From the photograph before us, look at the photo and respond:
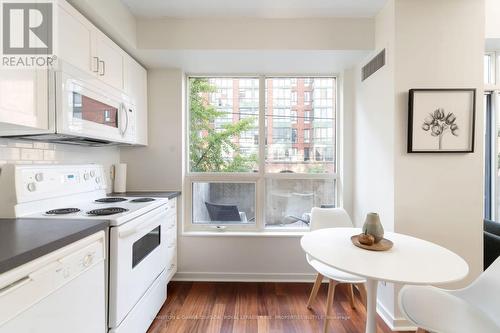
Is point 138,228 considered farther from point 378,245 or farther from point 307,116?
point 307,116

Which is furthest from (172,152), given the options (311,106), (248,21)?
(311,106)

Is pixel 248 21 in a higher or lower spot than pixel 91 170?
higher

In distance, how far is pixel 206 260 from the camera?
2.43 meters

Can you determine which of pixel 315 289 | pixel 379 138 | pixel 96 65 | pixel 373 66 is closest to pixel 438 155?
pixel 379 138

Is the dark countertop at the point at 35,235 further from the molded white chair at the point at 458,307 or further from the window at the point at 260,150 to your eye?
the molded white chair at the point at 458,307

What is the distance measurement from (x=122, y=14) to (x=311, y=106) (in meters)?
1.94

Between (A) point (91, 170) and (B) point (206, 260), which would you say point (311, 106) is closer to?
(B) point (206, 260)

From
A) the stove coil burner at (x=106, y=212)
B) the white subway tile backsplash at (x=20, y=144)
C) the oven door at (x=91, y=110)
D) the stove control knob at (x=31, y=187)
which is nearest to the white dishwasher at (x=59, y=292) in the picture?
the stove coil burner at (x=106, y=212)

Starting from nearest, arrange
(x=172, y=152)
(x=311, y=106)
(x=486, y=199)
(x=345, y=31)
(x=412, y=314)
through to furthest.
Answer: (x=412, y=314)
(x=345, y=31)
(x=486, y=199)
(x=172, y=152)
(x=311, y=106)

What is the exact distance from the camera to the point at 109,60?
5.84 ft

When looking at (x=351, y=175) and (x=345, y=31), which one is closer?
(x=345, y=31)

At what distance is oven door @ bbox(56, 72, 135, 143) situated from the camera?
133cm

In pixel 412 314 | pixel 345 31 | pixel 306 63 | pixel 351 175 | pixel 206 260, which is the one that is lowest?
pixel 206 260

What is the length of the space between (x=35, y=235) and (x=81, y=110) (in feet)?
2.69
